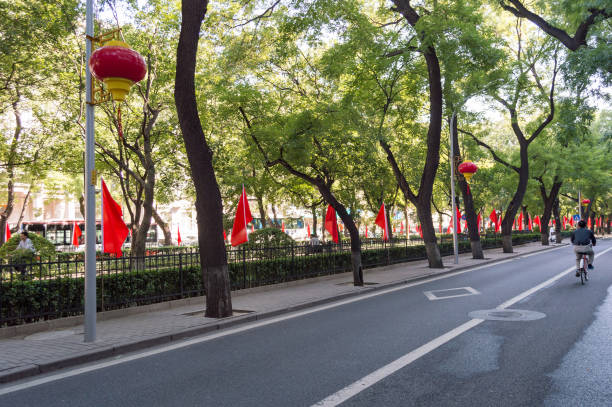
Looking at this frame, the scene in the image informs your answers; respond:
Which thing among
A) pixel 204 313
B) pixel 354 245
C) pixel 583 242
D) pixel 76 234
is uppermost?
pixel 76 234

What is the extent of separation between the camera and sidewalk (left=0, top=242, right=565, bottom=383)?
6414mm

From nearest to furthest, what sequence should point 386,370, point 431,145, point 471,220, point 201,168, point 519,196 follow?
point 386,370 → point 201,168 → point 431,145 → point 471,220 → point 519,196

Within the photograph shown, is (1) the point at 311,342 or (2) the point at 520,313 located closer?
(1) the point at 311,342

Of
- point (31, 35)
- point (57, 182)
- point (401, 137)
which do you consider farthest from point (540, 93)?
point (57, 182)

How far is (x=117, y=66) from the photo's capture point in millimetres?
7098

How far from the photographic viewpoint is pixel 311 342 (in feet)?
23.6

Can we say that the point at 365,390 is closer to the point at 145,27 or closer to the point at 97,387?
the point at 97,387

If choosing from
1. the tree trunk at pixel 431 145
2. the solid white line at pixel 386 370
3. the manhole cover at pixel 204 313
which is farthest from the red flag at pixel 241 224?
the tree trunk at pixel 431 145

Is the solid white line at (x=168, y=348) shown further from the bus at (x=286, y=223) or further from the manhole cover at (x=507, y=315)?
the bus at (x=286, y=223)

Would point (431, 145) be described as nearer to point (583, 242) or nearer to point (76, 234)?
point (583, 242)

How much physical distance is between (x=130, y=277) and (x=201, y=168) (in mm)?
3096

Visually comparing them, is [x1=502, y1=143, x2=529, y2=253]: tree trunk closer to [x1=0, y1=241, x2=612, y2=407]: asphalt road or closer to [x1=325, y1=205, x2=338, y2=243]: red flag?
[x1=325, y1=205, x2=338, y2=243]: red flag

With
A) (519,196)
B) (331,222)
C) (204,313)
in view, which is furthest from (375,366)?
(519,196)

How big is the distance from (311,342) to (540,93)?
91.2ft
